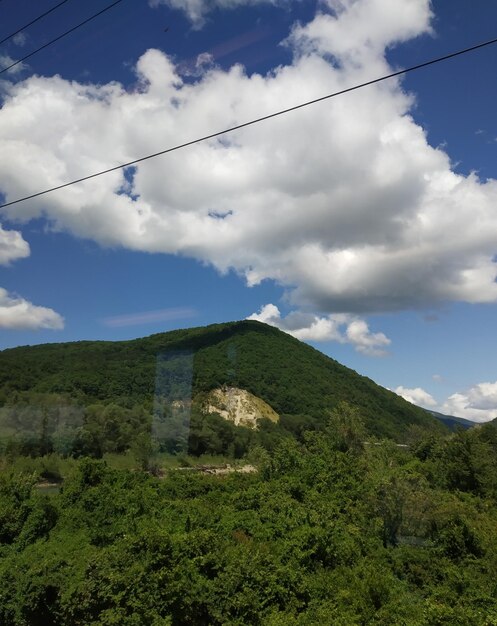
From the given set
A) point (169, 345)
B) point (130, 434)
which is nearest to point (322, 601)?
point (130, 434)

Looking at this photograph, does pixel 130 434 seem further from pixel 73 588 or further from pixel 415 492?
pixel 73 588

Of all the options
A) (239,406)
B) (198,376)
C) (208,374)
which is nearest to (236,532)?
(198,376)

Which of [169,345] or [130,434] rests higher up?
[169,345]

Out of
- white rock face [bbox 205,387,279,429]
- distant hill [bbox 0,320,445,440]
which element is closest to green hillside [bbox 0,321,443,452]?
distant hill [bbox 0,320,445,440]

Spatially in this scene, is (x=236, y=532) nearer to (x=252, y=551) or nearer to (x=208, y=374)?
(x=252, y=551)

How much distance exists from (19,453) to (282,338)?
6608cm

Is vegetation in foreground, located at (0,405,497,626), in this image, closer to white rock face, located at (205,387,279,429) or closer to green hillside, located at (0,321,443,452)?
green hillside, located at (0,321,443,452)

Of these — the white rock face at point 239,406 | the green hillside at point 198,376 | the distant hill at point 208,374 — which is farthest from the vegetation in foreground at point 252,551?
the white rock face at point 239,406

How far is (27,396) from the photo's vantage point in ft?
164

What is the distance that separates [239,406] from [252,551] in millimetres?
65273

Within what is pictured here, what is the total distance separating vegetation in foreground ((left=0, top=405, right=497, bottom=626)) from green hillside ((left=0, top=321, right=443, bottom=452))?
21.1 meters

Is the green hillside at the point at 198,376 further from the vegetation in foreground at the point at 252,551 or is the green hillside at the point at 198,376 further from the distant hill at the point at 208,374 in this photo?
the vegetation in foreground at the point at 252,551

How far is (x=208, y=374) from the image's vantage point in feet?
228

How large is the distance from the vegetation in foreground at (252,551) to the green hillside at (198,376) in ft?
69.3
